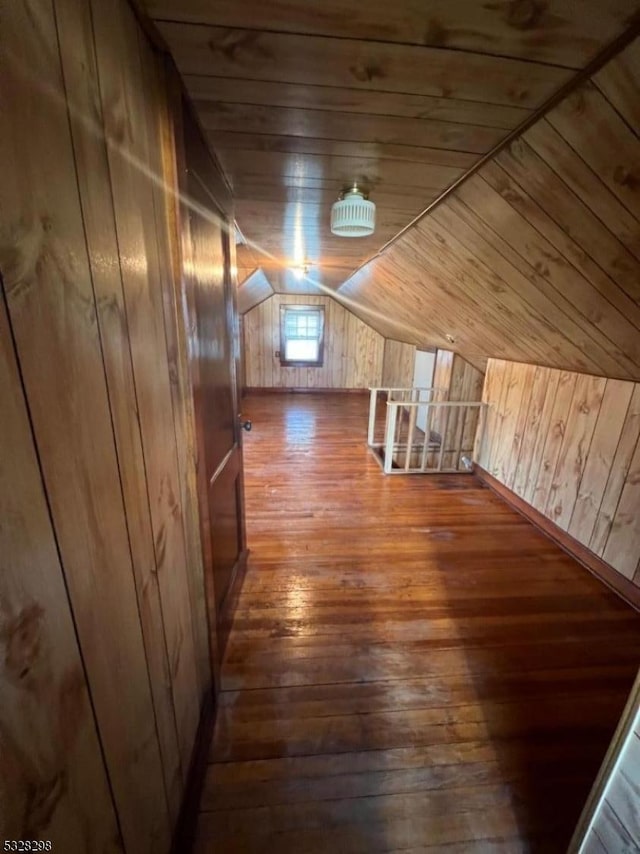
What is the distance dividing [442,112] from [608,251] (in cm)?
78

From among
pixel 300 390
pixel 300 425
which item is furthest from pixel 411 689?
pixel 300 390

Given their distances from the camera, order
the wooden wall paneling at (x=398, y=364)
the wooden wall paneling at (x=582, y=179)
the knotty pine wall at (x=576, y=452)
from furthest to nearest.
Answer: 1. the wooden wall paneling at (x=398, y=364)
2. the knotty pine wall at (x=576, y=452)
3. the wooden wall paneling at (x=582, y=179)

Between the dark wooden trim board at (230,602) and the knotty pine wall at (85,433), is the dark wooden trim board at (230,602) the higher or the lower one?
the lower one

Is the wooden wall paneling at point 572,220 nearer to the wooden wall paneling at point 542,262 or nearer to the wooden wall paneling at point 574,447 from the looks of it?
the wooden wall paneling at point 542,262

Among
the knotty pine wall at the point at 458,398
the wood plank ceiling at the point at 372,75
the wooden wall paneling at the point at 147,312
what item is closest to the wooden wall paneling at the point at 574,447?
the knotty pine wall at the point at 458,398

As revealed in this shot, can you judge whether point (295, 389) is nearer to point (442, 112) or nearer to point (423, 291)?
point (423, 291)

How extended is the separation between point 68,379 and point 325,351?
22.8ft

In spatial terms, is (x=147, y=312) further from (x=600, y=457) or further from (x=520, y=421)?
(x=520, y=421)

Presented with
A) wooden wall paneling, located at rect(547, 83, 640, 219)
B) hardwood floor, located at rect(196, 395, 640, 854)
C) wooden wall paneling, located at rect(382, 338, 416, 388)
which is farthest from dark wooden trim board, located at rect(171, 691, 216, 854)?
wooden wall paneling, located at rect(382, 338, 416, 388)

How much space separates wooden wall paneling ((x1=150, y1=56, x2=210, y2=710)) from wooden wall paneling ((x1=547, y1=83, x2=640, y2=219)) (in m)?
1.03

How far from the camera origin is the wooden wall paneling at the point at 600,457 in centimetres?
214

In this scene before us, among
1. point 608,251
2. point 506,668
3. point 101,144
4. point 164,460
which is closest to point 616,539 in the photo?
point 506,668

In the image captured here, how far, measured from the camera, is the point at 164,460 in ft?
3.05

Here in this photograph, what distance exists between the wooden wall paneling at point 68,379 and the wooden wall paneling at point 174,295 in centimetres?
37
